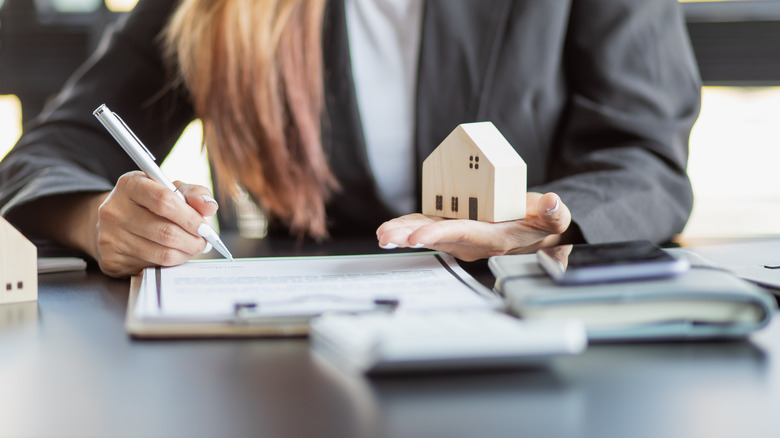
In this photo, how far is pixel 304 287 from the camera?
56cm

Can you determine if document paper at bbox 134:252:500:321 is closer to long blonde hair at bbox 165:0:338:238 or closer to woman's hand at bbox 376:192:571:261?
woman's hand at bbox 376:192:571:261

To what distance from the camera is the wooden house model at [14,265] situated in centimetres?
59

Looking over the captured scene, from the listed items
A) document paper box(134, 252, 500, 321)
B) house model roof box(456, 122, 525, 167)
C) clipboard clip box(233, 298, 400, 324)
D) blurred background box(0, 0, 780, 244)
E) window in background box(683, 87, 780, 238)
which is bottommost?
window in background box(683, 87, 780, 238)

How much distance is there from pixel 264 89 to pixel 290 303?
0.67m

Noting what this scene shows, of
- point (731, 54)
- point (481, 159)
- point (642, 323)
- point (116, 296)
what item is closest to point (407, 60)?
point (481, 159)

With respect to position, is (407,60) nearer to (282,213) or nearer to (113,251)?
(282,213)

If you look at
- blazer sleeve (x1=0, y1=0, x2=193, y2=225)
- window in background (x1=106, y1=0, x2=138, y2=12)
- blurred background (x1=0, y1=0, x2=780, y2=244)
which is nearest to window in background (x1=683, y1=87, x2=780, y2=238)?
blurred background (x1=0, y1=0, x2=780, y2=244)

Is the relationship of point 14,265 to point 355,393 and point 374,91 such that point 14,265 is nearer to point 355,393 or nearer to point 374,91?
point 355,393

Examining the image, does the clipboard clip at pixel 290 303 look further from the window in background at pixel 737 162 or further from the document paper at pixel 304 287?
the window in background at pixel 737 162

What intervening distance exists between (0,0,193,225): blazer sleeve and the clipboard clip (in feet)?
1.68

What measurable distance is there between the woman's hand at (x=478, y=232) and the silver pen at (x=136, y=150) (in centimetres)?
17

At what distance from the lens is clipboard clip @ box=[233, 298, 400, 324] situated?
460mm

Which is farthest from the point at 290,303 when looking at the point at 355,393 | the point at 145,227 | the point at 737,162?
the point at 737,162

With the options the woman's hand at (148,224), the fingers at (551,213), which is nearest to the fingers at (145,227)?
the woman's hand at (148,224)
